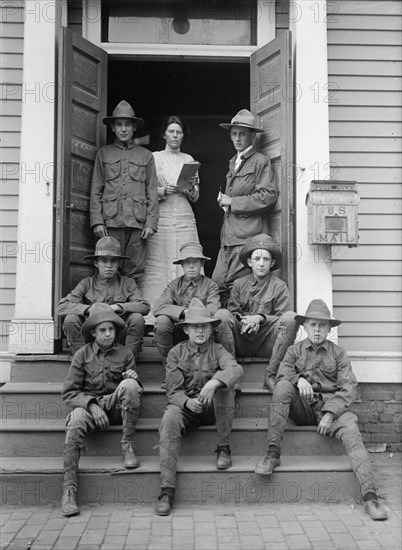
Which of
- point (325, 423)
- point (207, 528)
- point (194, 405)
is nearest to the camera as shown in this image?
point (207, 528)

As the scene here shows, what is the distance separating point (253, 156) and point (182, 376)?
2.39m

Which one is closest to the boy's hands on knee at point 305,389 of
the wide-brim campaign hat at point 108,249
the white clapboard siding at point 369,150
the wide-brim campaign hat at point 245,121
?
the white clapboard siding at point 369,150

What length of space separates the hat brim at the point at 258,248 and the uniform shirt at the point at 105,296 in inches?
38.1

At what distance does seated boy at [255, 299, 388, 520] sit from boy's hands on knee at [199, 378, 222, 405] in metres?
0.45

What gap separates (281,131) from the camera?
5.77 metres

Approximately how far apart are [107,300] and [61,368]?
680 millimetres

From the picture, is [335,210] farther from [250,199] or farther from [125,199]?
[125,199]

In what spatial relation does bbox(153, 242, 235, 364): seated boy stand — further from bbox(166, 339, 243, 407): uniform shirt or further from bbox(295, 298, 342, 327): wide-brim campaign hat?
bbox(295, 298, 342, 327): wide-brim campaign hat

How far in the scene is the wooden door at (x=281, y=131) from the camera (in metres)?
5.67

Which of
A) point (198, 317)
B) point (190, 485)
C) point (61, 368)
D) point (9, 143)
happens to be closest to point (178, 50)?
point (9, 143)

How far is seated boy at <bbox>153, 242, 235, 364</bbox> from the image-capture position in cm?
493

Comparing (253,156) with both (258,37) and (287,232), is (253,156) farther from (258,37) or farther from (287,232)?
(258,37)

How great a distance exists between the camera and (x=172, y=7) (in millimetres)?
6594

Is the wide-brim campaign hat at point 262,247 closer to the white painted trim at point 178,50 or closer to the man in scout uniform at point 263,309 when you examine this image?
the man in scout uniform at point 263,309
